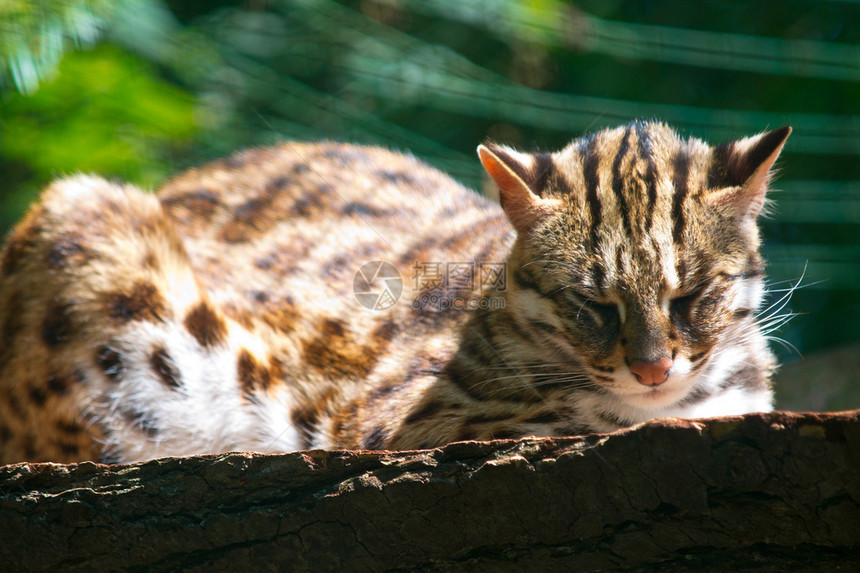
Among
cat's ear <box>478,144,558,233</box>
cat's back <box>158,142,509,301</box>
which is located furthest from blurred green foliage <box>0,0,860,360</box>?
cat's ear <box>478,144,558,233</box>

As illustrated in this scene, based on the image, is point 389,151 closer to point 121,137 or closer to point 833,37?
point 121,137

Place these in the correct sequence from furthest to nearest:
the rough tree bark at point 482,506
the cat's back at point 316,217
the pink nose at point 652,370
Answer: the cat's back at point 316,217
the pink nose at point 652,370
the rough tree bark at point 482,506

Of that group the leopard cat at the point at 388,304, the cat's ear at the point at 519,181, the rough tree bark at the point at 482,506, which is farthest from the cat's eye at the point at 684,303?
the rough tree bark at the point at 482,506

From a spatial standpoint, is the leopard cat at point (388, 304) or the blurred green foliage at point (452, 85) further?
the blurred green foliage at point (452, 85)

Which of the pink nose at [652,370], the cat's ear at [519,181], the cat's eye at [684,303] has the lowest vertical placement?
the pink nose at [652,370]

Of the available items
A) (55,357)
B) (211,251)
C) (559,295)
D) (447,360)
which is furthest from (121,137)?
(559,295)

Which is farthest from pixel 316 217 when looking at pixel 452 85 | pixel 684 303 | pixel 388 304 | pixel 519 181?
pixel 452 85

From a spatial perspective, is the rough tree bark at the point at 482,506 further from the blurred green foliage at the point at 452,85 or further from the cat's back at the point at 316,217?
the blurred green foliage at the point at 452,85
